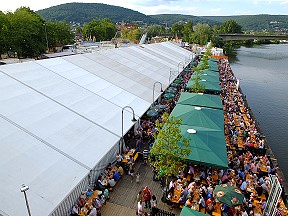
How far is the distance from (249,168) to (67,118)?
12183 millimetres

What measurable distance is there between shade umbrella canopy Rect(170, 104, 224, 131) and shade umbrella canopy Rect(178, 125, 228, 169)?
3.30 ft

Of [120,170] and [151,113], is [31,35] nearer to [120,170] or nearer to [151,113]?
[151,113]

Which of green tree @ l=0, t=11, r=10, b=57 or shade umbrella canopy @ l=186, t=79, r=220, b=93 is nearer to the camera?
shade umbrella canopy @ l=186, t=79, r=220, b=93

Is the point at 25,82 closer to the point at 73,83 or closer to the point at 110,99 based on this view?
the point at 73,83

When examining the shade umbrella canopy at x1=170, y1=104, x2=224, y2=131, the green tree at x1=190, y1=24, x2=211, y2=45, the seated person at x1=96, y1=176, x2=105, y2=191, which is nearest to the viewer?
the seated person at x1=96, y1=176, x2=105, y2=191

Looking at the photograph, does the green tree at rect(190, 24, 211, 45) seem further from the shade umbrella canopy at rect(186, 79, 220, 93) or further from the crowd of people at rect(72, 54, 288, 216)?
the crowd of people at rect(72, 54, 288, 216)

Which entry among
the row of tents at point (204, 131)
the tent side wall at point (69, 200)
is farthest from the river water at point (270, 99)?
the tent side wall at point (69, 200)

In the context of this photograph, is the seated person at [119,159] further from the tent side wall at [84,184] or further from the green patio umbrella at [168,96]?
the green patio umbrella at [168,96]

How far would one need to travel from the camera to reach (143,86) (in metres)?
25.3

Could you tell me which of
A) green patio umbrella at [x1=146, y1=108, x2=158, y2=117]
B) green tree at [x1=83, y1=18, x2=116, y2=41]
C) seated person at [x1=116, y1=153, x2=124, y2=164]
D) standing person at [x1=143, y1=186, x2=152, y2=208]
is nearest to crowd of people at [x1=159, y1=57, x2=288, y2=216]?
standing person at [x1=143, y1=186, x2=152, y2=208]

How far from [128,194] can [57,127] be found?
558 centimetres

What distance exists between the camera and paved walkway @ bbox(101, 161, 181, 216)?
12005 mm

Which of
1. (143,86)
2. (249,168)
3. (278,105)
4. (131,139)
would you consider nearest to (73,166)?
(131,139)

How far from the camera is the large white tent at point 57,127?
395 inches
